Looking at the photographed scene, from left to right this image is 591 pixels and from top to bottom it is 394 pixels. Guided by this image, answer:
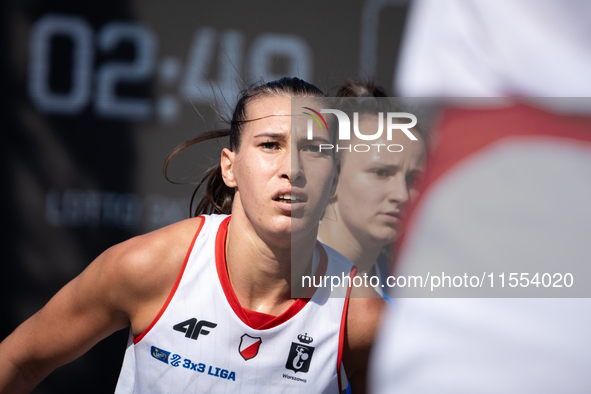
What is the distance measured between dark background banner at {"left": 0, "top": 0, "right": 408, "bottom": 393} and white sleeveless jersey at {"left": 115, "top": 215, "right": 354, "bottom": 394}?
4.65 ft

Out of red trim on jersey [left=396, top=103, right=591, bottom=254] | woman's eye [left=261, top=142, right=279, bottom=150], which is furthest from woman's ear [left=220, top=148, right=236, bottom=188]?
red trim on jersey [left=396, top=103, right=591, bottom=254]

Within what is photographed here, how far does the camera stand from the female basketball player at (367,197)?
3.86ft

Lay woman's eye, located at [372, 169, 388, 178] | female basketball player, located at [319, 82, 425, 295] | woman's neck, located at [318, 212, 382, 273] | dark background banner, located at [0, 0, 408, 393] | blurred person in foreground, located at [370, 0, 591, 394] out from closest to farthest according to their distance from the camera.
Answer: blurred person in foreground, located at [370, 0, 591, 394], female basketball player, located at [319, 82, 425, 295], woman's eye, located at [372, 169, 388, 178], woman's neck, located at [318, 212, 382, 273], dark background banner, located at [0, 0, 408, 393]

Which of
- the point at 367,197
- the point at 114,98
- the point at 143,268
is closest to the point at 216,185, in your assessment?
the point at 143,268

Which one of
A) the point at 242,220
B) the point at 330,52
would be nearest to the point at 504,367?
the point at 242,220

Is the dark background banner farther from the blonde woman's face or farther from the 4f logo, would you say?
the 4f logo

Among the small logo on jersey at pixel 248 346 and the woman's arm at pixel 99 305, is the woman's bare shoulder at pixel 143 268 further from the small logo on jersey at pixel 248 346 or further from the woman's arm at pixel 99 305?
the small logo on jersey at pixel 248 346

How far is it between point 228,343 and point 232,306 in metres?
0.11

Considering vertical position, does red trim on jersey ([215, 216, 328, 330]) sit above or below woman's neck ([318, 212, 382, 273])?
below

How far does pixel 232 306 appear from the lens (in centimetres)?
145

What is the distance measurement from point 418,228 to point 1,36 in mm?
3074

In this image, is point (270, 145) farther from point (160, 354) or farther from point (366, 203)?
point (160, 354)

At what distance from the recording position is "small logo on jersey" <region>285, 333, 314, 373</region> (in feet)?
4.69

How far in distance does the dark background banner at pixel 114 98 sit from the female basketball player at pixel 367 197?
88cm
